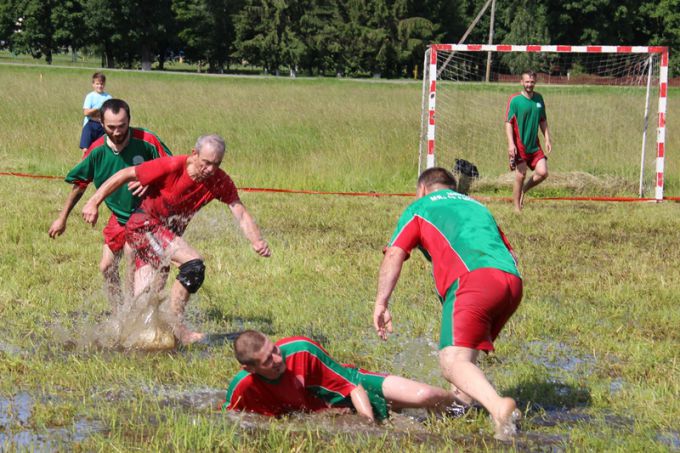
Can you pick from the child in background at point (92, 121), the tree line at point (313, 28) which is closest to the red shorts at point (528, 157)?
the child in background at point (92, 121)

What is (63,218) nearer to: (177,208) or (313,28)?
(177,208)

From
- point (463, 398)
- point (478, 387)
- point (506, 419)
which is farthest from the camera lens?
point (463, 398)

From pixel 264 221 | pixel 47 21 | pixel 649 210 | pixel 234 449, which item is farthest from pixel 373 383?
pixel 47 21

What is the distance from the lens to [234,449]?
4793mm

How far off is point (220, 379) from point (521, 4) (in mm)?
74487

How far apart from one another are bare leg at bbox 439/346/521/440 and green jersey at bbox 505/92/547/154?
356 inches

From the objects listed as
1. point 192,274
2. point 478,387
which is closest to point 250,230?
point 192,274

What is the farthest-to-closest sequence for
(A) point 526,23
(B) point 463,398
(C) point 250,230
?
(A) point 526,23, (C) point 250,230, (B) point 463,398

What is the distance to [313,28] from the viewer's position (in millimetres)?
84125

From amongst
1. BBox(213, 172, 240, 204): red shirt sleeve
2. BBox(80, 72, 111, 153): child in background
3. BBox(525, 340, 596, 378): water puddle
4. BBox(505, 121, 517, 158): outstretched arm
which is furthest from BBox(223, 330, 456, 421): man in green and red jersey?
BBox(80, 72, 111, 153): child in background

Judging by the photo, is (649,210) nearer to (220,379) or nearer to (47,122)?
(220,379)

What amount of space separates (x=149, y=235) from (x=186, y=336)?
31.7 inches

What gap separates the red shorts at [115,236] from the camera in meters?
Result: 7.61

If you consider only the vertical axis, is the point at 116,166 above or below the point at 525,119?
below
